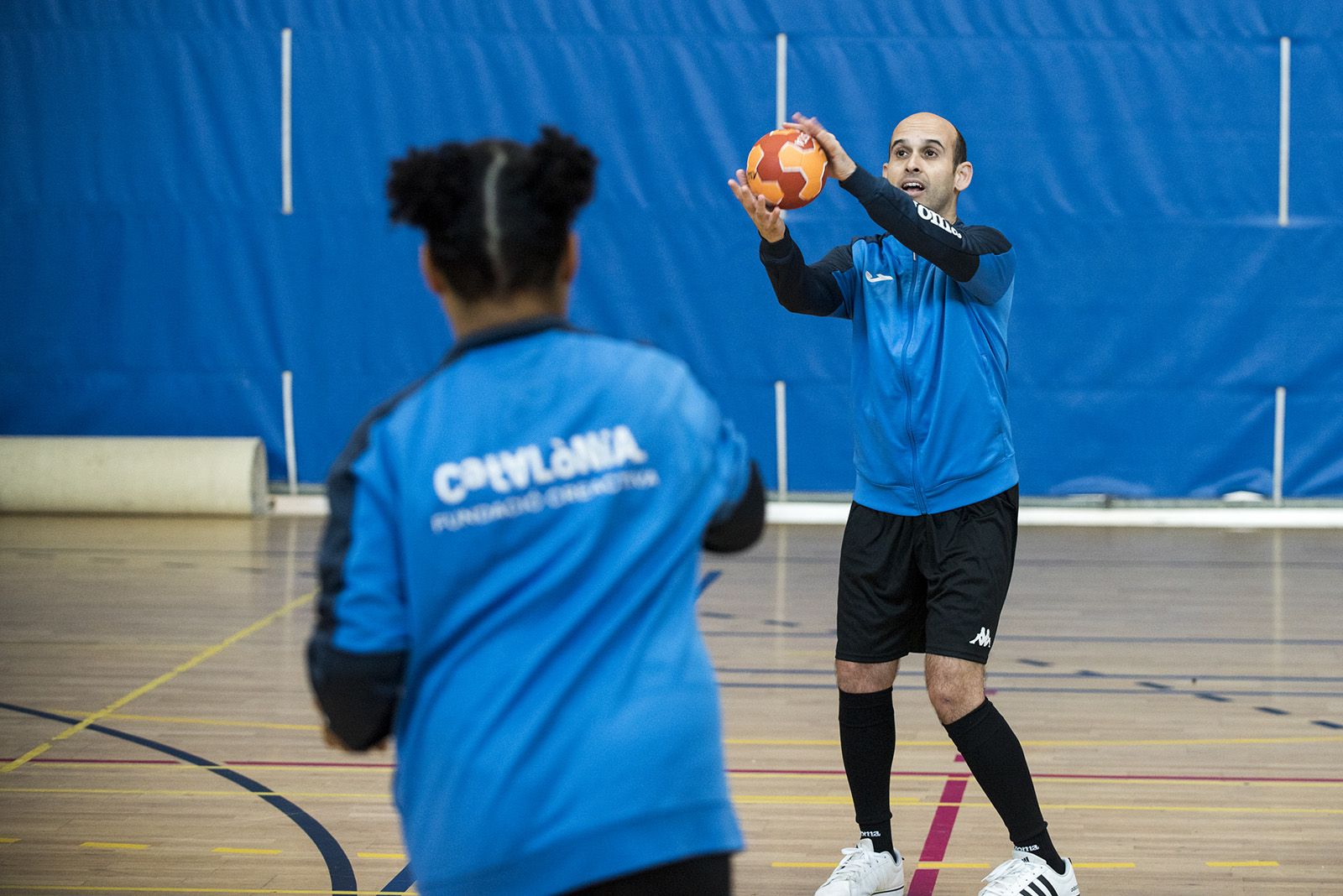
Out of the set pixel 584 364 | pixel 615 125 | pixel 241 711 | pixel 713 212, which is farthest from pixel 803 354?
pixel 584 364

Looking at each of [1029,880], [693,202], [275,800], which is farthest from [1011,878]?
[693,202]

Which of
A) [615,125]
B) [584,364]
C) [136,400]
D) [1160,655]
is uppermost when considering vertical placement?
[615,125]

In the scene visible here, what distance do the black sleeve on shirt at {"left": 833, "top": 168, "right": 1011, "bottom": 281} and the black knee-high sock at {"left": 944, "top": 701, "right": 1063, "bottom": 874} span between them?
90 centimetres

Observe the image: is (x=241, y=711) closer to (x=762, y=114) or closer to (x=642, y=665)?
(x=642, y=665)

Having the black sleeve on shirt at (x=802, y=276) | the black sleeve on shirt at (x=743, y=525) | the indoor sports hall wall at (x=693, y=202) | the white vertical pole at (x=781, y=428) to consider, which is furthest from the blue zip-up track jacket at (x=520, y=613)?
the white vertical pole at (x=781, y=428)

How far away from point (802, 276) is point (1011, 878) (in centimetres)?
131

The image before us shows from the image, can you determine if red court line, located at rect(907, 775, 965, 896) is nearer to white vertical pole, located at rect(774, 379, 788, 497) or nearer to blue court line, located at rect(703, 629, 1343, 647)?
blue court line, located at rect(703, 629, 1343, 647)

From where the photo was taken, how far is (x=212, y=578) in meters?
7.71

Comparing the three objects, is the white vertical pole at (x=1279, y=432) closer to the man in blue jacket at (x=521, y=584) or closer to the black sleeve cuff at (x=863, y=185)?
the black sleeve cuff at (x=863, y=185)

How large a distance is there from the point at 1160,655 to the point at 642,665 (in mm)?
4833

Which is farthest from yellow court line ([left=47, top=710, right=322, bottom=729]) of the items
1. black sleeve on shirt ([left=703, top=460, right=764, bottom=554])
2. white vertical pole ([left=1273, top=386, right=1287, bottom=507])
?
white vertical pole ([left=1273, top=386, right=1287, bottom=507])

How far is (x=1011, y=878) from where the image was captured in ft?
11.0

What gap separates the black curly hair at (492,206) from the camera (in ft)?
5.68

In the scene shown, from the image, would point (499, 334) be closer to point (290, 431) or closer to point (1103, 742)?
point (1103, 742)
